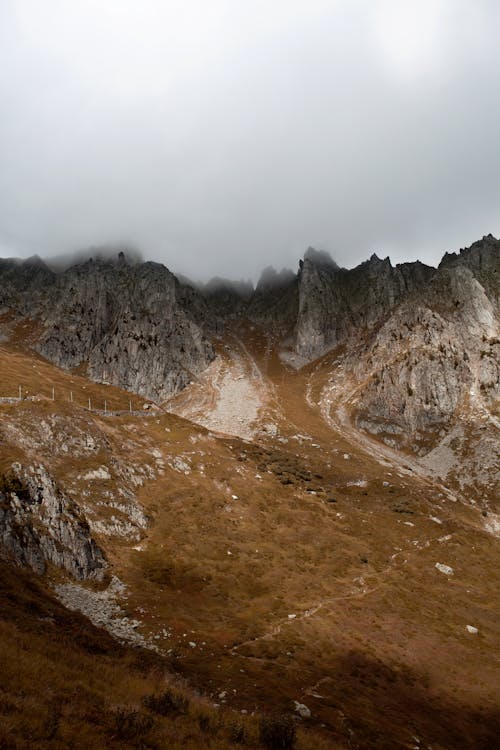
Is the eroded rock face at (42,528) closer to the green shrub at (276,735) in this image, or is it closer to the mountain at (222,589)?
the mountain at (222,589)

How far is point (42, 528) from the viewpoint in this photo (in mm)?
46719

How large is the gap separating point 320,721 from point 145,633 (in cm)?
1682

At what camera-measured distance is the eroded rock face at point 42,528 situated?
42.2 m

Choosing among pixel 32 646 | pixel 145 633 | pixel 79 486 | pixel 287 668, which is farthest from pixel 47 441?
pixel 32 646

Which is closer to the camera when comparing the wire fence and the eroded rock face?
the eroded rock face

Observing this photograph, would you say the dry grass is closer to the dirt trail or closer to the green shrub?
the green shrub

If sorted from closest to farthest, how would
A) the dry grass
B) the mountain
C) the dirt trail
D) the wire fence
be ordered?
the dry grass
the mountain
the wire fence
the dirt trail

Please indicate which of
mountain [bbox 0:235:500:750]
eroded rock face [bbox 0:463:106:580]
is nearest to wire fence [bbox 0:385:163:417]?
mountain [bbox 0:235:500:750]

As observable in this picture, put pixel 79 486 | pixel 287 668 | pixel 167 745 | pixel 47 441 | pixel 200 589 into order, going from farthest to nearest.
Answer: pixel 47 441
pixel 79 486
pixel 200 589
pixel 287 668
pixel 167 745

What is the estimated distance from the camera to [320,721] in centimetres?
2858

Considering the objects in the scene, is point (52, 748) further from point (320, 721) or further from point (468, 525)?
point (468, 525)

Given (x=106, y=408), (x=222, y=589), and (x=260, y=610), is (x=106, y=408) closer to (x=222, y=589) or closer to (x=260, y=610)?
(x=222, y=589)

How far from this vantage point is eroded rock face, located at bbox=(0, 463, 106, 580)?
138ft

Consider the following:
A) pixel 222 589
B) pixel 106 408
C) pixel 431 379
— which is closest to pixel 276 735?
pixel 222 589
